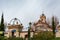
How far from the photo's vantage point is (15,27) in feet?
137

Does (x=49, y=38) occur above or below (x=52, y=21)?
below

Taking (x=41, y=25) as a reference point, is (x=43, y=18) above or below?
above

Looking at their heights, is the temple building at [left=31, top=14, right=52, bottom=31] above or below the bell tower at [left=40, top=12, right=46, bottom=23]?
below

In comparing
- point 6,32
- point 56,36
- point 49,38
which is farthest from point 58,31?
point 6,32

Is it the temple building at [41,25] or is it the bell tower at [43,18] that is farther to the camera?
the bell tower at [43,18]

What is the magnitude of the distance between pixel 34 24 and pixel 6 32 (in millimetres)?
5850

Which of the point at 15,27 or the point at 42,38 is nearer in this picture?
the point at 42,38

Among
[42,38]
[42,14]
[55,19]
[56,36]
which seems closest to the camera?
[42,38]

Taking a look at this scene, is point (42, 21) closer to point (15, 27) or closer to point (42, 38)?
point (15, 27)

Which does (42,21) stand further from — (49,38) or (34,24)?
(49,38)

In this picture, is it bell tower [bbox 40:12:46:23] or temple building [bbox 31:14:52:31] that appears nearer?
temple building [bbox 31:14:52:31]

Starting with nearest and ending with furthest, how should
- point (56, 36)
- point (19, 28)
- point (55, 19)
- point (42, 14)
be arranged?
point (56, 36) → point (19, 28) → point (42, 14) → point (55, 19)

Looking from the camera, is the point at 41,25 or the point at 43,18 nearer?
the point at 41,25

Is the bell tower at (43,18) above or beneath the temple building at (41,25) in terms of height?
above
